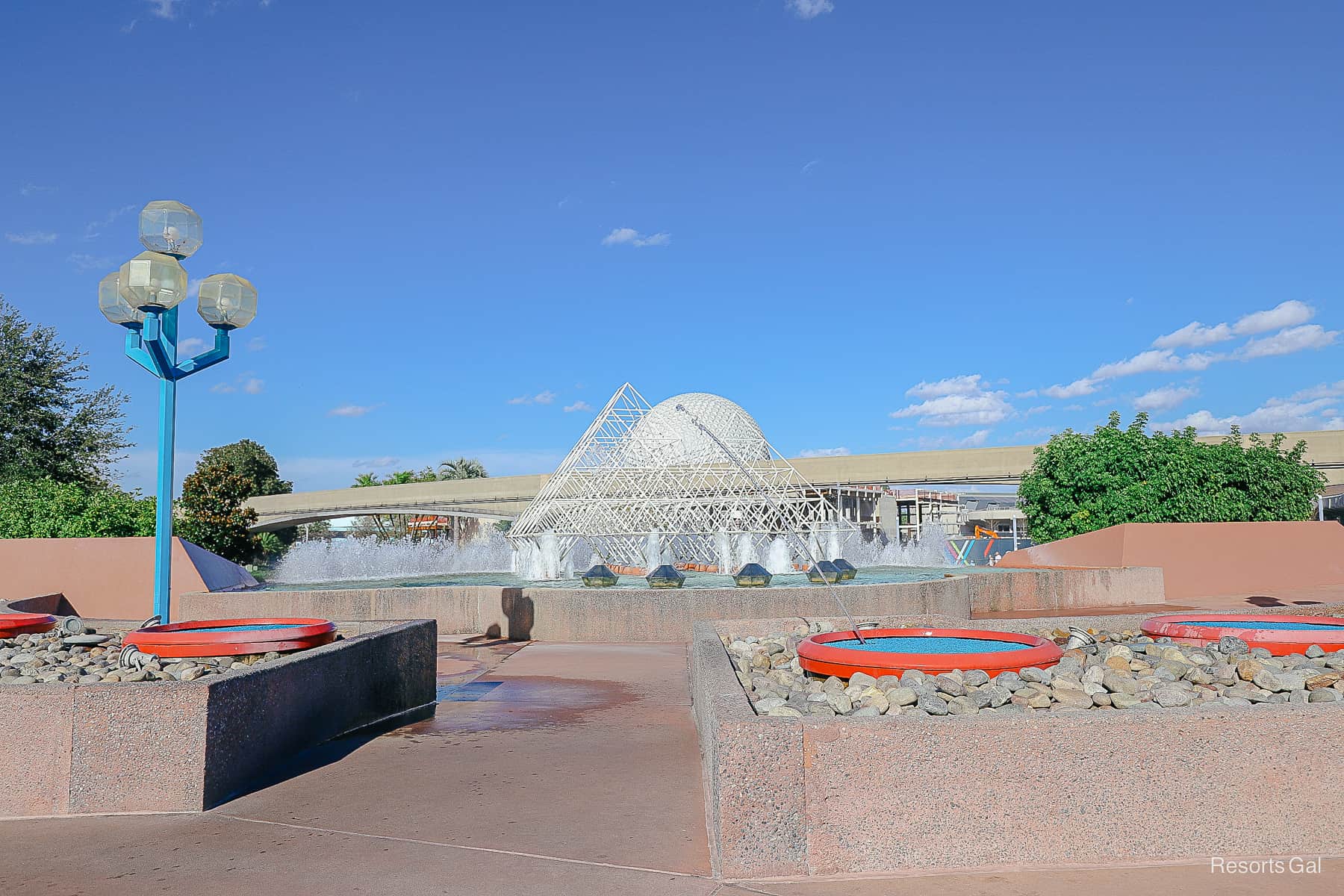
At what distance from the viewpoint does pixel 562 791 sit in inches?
213

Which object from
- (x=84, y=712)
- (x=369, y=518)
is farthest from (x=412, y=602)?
(x=369, y=518)

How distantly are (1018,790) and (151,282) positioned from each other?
303 inches

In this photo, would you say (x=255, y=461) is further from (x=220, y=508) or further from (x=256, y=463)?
(x=220, y=508)

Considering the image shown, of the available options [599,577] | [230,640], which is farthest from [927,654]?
[599,577]

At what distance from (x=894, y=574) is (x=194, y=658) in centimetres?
1579

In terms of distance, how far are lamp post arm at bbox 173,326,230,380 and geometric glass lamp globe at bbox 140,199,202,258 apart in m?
0.80

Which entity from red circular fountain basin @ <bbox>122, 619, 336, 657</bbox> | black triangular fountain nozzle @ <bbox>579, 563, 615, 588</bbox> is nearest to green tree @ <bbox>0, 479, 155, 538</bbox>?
black triangular fountain nozzle @ <bbox>579, 563, 615, 588</bbox>

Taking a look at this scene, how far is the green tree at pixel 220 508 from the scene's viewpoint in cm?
2894

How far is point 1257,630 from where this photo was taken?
675cm

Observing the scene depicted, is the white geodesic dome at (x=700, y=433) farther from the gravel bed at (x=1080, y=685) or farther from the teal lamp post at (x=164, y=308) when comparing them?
the gravel bed at (x=1080, y=685)

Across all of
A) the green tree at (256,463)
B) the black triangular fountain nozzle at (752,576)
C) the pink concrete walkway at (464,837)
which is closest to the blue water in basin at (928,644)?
the pink concrete walkway at (464,837)

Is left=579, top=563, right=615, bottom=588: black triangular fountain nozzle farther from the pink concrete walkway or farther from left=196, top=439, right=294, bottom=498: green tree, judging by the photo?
left=196, top=439, right=294, bottom=498: green tree

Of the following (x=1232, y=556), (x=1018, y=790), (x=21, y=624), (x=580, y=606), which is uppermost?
(x=1232, y=556)

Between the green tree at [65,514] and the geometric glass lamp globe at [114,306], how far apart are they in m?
11.7
